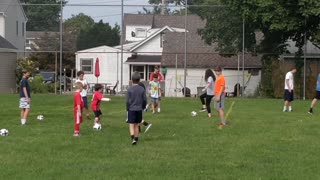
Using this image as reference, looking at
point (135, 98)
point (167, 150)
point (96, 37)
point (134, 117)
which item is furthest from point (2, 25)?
point (167, 150)


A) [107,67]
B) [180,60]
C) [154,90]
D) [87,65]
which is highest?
[180,60]

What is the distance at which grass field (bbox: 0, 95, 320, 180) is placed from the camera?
32.2 feet

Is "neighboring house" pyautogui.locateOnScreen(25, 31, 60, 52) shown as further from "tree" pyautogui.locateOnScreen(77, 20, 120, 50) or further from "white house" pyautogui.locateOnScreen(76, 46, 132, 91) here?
"tree" pyautogui.locateOnScreen(77, 20, 120, 50)

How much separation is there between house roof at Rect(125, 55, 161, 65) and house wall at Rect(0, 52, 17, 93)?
10108 millimetres

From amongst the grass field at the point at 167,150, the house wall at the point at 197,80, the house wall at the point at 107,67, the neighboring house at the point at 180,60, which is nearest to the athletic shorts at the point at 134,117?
the grass field at the point at 167,150

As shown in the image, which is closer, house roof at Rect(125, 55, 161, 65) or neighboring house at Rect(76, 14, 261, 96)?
neighboring house at Rect(76, 14, 261, 96)

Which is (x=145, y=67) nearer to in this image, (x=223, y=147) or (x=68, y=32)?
(x=68, y=32)

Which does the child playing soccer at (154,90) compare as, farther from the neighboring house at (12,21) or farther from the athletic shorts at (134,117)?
the neighboring house at (12,21)

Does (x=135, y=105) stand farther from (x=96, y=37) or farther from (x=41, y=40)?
(x=41, y=40)

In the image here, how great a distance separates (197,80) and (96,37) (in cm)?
838

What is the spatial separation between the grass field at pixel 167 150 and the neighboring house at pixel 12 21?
35203mm

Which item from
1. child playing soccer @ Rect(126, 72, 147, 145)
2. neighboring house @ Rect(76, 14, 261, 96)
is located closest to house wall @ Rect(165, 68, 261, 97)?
neighboring house @ Rect(76, 14, 261, 96)

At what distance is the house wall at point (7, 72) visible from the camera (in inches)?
1644

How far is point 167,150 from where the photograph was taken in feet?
40.9
